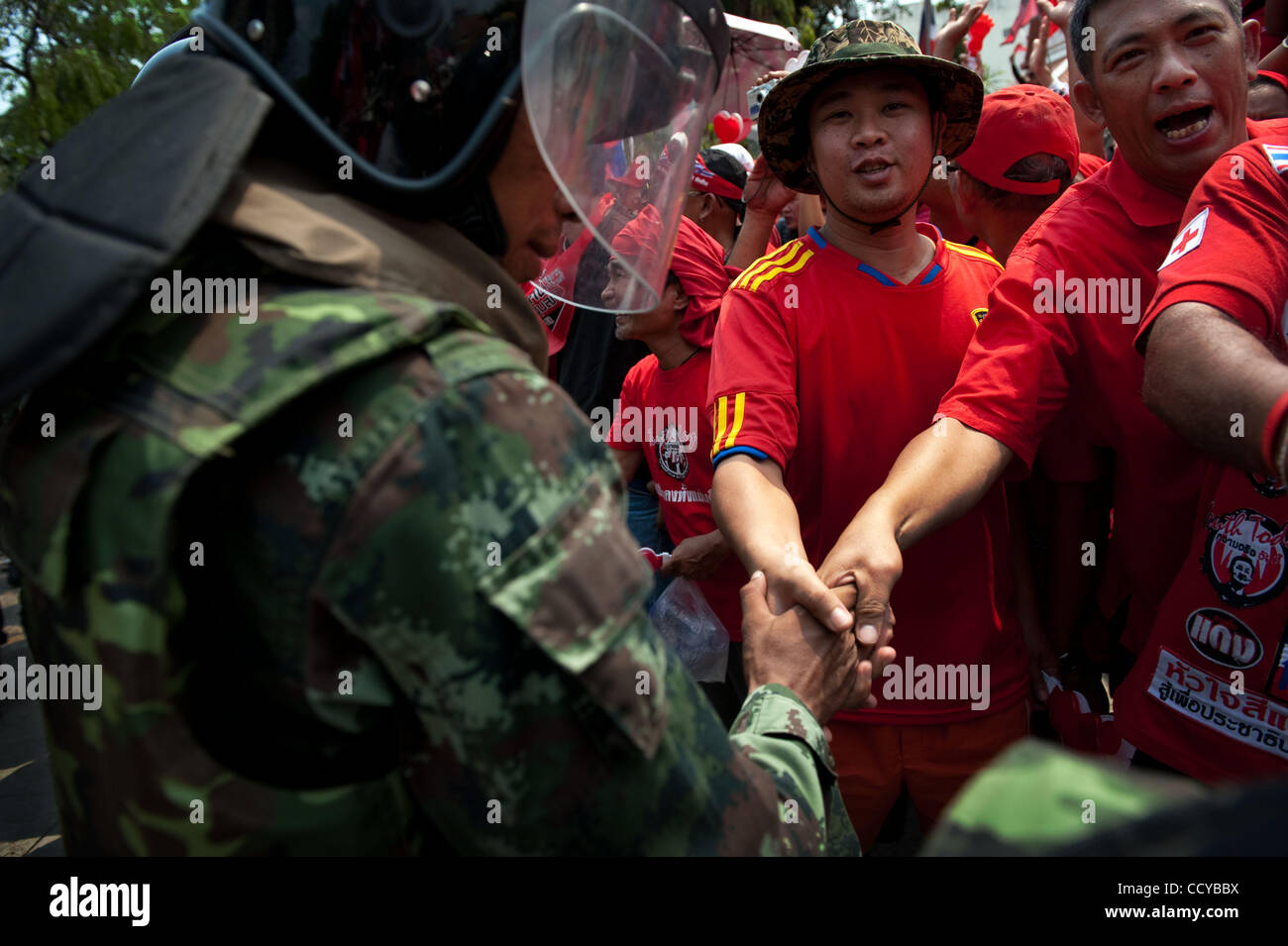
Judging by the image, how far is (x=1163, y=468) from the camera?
81.2 inches

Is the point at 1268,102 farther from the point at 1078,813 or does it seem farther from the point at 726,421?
the point at 1078,813

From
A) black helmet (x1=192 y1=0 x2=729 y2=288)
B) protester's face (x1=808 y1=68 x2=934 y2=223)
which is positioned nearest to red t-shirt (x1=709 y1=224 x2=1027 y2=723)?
protester's face (x1=808 y1=68 x2=934 y2=223)

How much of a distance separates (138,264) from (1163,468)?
2.02 metres

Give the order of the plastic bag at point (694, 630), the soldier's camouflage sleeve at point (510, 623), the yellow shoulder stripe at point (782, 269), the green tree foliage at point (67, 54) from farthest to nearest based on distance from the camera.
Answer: the green tree foliage at point (67, 54) < the plastic bag at point (694, 630) < the yellow shoulder stripe at point (782, 269) < the soldier's camouflage sleeve at point (510, 623)

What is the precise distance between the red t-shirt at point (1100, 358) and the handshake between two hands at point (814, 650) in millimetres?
525

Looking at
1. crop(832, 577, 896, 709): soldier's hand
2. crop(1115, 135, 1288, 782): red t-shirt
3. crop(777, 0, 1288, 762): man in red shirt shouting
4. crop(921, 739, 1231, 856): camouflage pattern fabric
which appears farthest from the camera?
crop(777, 0, 1288, 762): man in red shirt shouting

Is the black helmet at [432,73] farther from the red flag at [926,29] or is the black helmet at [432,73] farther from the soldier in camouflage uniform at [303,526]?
the red flag at [926,29]

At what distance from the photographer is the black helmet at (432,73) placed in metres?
1.08

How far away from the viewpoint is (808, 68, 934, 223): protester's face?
2.41 metres

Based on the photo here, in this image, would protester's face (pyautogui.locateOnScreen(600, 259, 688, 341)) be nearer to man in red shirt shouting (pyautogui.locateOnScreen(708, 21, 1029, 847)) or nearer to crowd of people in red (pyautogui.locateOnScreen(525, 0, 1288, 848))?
crowd of people in red (pyautogui.locateOnScreen(525, 0, 1288, 848))

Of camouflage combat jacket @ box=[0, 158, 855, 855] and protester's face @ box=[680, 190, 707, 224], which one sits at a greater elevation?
protester's face @ box=[680, 190, 707, 224]

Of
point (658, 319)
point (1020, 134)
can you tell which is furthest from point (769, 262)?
point (1020, 134)

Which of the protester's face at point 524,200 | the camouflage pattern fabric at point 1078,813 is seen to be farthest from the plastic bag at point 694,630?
the camouflage pattern fabric at point 1078,813

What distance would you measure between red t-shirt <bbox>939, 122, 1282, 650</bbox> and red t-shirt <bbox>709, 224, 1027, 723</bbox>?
0.26 m
